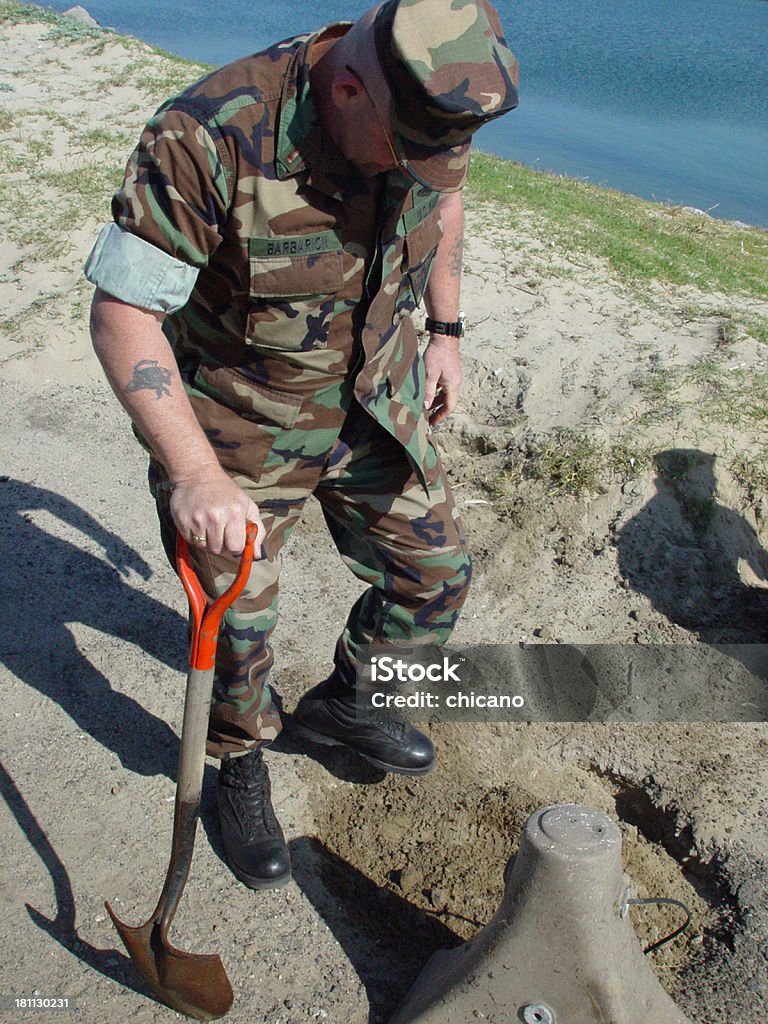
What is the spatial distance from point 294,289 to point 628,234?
5011 millimetres

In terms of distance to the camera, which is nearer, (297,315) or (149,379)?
(149,379)

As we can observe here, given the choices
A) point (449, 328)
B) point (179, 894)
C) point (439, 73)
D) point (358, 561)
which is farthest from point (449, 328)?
point (179, 894)

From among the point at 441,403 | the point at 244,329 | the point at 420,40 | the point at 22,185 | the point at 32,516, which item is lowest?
the point at 32,516

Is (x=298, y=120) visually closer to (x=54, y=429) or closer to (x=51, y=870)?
Answer: (x=51, y=870)

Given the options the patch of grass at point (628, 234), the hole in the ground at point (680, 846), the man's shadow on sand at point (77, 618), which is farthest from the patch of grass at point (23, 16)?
the hole in the ground at point (680, 846)

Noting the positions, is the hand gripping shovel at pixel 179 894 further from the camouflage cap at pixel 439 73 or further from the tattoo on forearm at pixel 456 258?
the tattoo on forearm at pixel 456 258

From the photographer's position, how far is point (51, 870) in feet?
8.31

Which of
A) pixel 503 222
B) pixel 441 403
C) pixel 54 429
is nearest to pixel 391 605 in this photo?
pixel 441 403

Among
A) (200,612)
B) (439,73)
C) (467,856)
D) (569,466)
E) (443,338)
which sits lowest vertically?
(467,856)

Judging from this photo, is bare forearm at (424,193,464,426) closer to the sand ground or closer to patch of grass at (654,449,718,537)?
the sand ground

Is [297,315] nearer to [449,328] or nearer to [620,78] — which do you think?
[449,328]

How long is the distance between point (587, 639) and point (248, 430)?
73.5 inches

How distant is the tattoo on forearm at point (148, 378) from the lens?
1.88 meters

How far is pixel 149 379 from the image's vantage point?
74.4 inches
